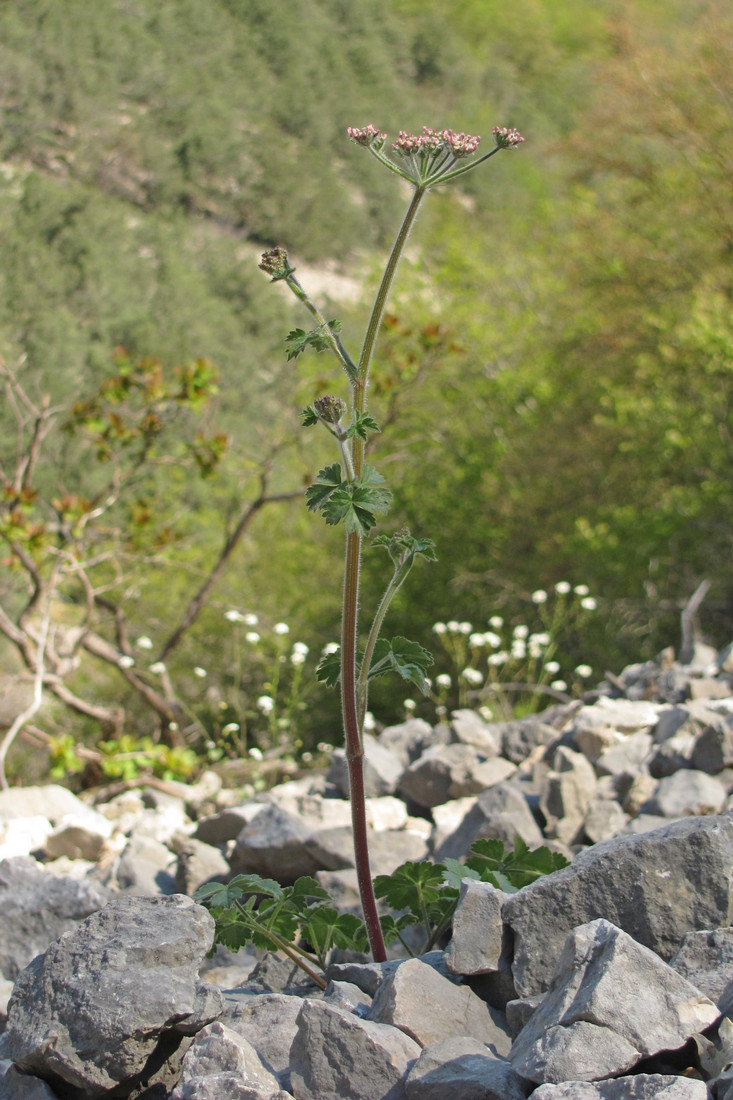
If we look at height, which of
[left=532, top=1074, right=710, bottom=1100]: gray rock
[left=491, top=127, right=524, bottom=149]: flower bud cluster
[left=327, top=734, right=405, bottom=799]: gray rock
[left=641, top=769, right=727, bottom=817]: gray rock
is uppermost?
[left=491, top=127, right=524, bottom=149]: flower bud cluster

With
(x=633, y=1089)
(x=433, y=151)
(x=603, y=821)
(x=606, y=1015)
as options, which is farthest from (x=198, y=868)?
(x=433, y=151)

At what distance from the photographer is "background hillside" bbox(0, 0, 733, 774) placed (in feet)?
24.9

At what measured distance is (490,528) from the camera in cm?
895

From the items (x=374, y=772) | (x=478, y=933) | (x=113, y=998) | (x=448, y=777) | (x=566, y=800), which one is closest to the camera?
(x=113, y=998)

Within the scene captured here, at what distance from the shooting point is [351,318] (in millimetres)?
14906

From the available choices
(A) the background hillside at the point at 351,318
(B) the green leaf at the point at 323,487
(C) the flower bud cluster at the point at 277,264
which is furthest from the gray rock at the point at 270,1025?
(A) the background hillside at the point at 351,318

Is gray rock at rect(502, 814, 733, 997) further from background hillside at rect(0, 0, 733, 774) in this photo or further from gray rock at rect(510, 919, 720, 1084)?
background hillside at rect(0, 0, 733, 774)

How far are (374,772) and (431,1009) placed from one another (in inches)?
75.9

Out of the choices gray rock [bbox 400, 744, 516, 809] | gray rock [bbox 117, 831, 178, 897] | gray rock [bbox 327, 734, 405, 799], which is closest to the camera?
gray rock [bbox 117, 831, 178, 897]

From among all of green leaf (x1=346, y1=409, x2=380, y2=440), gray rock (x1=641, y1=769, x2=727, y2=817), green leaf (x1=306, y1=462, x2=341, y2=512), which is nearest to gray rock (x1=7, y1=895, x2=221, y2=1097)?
green leaf (x1=306, y1=462, x2=341, y2=512)

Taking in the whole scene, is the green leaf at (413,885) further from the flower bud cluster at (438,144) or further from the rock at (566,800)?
the flower bud cluster at (438,144)

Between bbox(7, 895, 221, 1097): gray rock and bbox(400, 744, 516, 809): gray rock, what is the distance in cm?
174

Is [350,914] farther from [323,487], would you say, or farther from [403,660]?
[323,487]

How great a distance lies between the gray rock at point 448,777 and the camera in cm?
Result: 330
